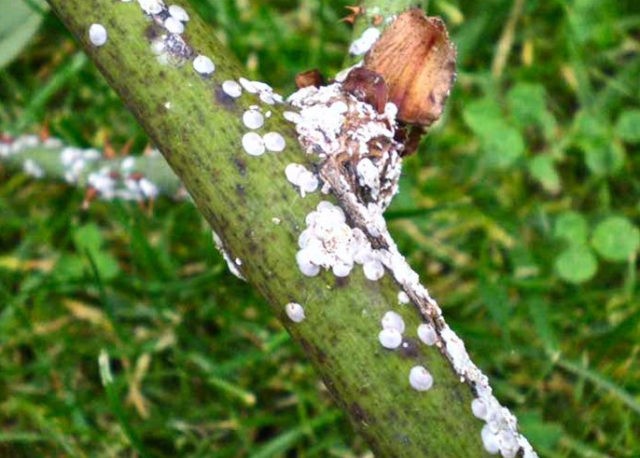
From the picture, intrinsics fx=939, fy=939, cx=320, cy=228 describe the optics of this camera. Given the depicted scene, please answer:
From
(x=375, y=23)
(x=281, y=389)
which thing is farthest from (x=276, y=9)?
(x=375, y=23)

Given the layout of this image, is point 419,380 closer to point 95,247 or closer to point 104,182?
point 104,182

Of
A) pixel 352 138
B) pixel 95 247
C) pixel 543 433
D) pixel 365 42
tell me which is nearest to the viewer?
pixel 352 138

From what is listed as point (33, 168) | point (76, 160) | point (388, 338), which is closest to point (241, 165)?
point (388, 338)

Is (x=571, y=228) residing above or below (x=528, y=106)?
below

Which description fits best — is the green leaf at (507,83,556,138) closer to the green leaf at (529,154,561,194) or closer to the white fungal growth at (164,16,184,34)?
the green leaf at (529,154,561,194)

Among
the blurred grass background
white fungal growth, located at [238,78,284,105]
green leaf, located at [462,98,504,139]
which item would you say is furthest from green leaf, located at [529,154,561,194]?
white fungal growth, located at [238,78,284,105]

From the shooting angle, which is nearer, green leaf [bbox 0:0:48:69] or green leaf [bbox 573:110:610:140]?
green leaf [bbox 0:0:48:69]
